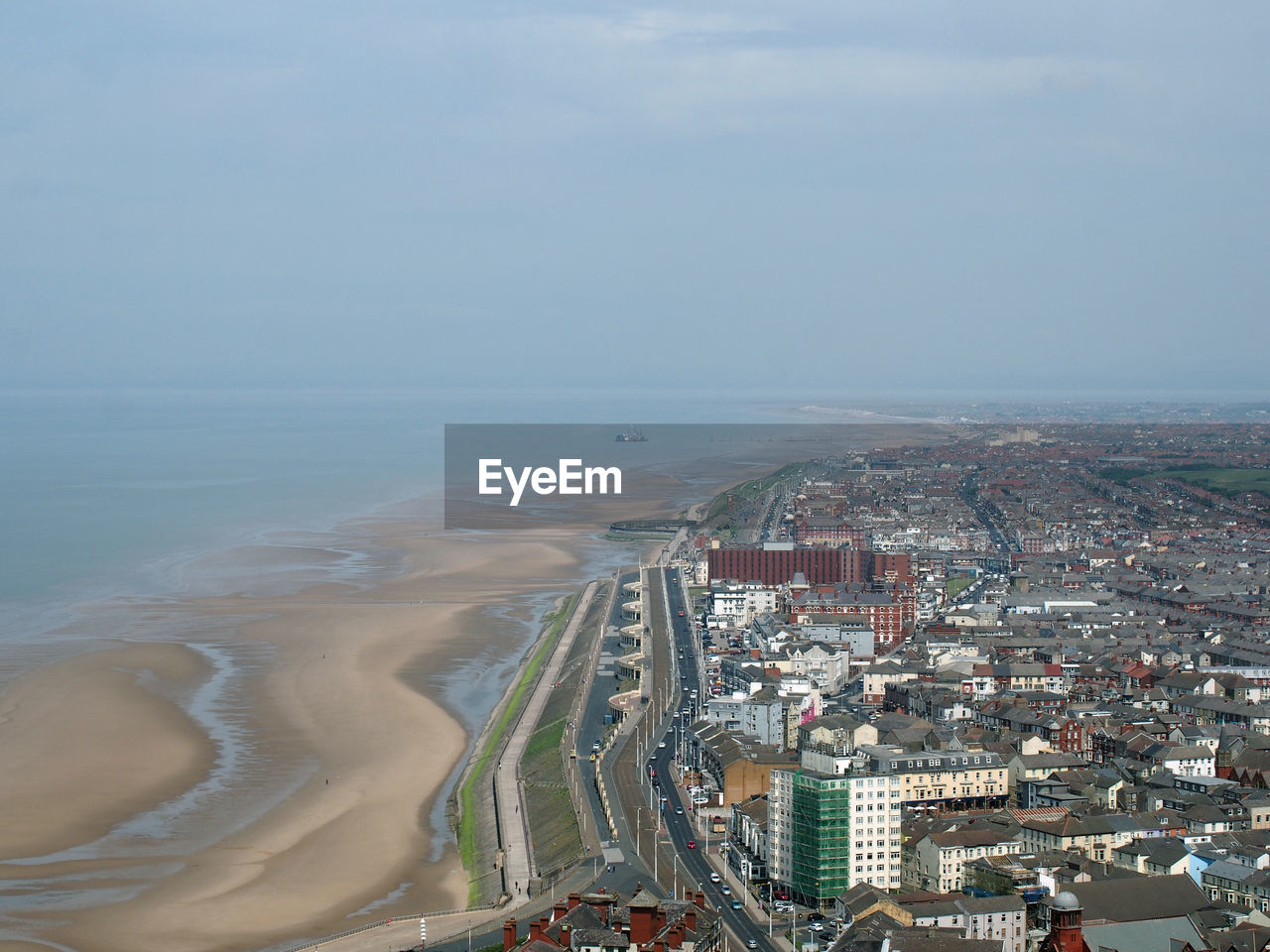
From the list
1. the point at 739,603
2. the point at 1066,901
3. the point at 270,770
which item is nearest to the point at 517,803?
the point at 270,770

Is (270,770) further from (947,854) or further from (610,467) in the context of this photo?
(610,467)

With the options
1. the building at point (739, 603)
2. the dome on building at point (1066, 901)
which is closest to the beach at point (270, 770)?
the building at point (739, 603)

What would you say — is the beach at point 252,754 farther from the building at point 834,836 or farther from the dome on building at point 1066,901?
the dome on building at point 1066,901

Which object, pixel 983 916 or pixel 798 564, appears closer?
pixel 983 916

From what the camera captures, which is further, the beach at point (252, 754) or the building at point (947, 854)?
the beach at point (252, 754)

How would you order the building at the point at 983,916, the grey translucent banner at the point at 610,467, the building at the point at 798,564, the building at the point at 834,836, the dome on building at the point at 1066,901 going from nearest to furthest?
the dome on building at the point at 1066,901, the building at the point at 983,916, the building at the point at 834,836, the building at the point at 798,564, the grey translucent banner at the point at 610,467

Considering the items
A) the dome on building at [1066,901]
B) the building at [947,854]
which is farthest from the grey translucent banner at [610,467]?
the dome on building at [1066,901]

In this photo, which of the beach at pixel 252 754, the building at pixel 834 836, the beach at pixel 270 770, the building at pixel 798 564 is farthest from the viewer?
the building at pixel 798 564

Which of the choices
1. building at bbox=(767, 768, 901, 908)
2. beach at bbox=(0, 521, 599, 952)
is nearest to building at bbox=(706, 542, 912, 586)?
beach at bbox=(0, 521, 599, 952)

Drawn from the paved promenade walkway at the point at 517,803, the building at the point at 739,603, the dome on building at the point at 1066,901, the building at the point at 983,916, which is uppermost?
the dome on building at the point at 1066,901

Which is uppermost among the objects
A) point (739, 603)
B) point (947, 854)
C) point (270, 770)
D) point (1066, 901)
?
point (1066, 901)

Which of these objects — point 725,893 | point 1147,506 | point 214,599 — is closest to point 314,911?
point 725,893

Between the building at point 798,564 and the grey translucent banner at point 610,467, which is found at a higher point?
the building at point 798,564
